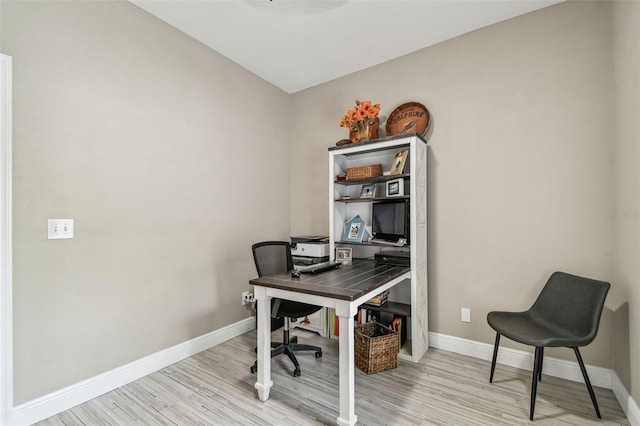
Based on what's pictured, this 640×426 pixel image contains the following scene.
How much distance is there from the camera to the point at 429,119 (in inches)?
106

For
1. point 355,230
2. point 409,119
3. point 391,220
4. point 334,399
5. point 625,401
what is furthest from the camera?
point 355,230

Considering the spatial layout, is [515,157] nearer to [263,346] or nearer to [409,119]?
[409,119]

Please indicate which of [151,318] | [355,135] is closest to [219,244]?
[151,318]

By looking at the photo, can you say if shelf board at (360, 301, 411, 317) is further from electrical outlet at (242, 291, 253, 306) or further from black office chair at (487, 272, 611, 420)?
electrical outlet at (242, 291, 253, 306)

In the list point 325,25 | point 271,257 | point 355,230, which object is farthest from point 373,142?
point 271,257

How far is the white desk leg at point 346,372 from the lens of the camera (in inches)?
62.9

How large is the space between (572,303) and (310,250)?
2.12 meters

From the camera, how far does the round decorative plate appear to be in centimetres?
271

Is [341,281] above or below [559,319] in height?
above

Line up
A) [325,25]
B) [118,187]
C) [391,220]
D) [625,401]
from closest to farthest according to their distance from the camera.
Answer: [625,401] < [118,187] < [325,25] < [391,220]

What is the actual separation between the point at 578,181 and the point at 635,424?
152 cm

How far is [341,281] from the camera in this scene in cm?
197

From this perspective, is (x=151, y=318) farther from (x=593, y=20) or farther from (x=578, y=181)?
(x=593, y=20)

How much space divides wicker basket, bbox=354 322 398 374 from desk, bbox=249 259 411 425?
508 mm
